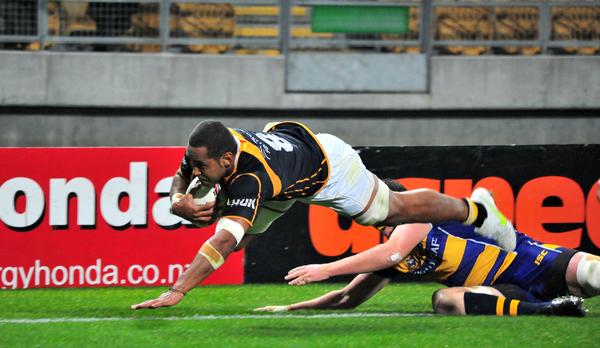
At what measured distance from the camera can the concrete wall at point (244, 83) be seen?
1374 cm

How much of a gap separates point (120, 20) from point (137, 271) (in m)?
5.52

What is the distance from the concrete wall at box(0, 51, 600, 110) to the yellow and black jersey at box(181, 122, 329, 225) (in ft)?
22.2

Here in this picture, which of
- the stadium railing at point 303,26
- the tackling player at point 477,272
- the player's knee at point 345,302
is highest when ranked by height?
the stadium railing at point 303,26

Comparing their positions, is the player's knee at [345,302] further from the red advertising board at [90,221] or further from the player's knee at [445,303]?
the red advertising board at [90,221]

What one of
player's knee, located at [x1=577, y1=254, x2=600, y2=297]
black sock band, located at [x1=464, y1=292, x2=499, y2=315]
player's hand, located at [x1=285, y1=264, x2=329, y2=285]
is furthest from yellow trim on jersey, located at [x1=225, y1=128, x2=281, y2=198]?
player's knee, located at [x1=577, y1=254, x2=600, y2=297]

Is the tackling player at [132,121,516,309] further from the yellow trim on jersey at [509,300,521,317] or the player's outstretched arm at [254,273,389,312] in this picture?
the player's outstretched arm at [254,273,389,312]

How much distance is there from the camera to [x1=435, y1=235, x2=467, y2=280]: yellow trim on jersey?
758 cm

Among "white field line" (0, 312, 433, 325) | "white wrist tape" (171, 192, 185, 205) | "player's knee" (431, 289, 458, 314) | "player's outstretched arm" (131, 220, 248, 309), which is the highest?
"white wrist tape" (171, 192, 185, 205)

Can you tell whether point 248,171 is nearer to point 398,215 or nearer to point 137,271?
point 398,215

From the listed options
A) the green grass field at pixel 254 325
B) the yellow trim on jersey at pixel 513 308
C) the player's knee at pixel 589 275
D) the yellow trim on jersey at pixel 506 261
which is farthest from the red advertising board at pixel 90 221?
the player's knee at pixel 589 275

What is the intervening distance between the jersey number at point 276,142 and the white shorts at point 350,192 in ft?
1.07

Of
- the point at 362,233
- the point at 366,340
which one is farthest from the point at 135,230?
the point at 366,340

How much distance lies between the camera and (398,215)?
714 centimetres

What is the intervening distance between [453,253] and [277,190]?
1.59 meters
